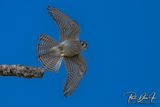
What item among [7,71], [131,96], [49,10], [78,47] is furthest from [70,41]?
[131,96]

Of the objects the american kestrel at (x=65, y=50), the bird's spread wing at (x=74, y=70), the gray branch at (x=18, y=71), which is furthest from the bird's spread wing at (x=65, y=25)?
the gray branch at (x=18, y=71)

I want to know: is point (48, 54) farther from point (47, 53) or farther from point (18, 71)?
point (18, 71)

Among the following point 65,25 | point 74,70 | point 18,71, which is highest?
point 65,25

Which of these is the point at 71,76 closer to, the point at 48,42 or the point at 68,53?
Answer: the point at 68,53

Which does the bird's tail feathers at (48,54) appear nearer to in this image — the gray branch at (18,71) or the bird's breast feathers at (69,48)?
the bird's breast feathers at (69,48)

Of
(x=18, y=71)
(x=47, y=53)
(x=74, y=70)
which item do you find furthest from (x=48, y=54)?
(x=18, y=71)

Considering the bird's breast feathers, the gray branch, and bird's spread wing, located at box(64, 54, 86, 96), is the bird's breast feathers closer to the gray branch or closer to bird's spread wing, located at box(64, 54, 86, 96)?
bird's spread wing, located at box(64, 54, 86, 96)

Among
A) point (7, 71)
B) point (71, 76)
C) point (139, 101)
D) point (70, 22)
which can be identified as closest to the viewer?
point (7, 71)

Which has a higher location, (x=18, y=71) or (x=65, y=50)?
(x=65, y=50)
